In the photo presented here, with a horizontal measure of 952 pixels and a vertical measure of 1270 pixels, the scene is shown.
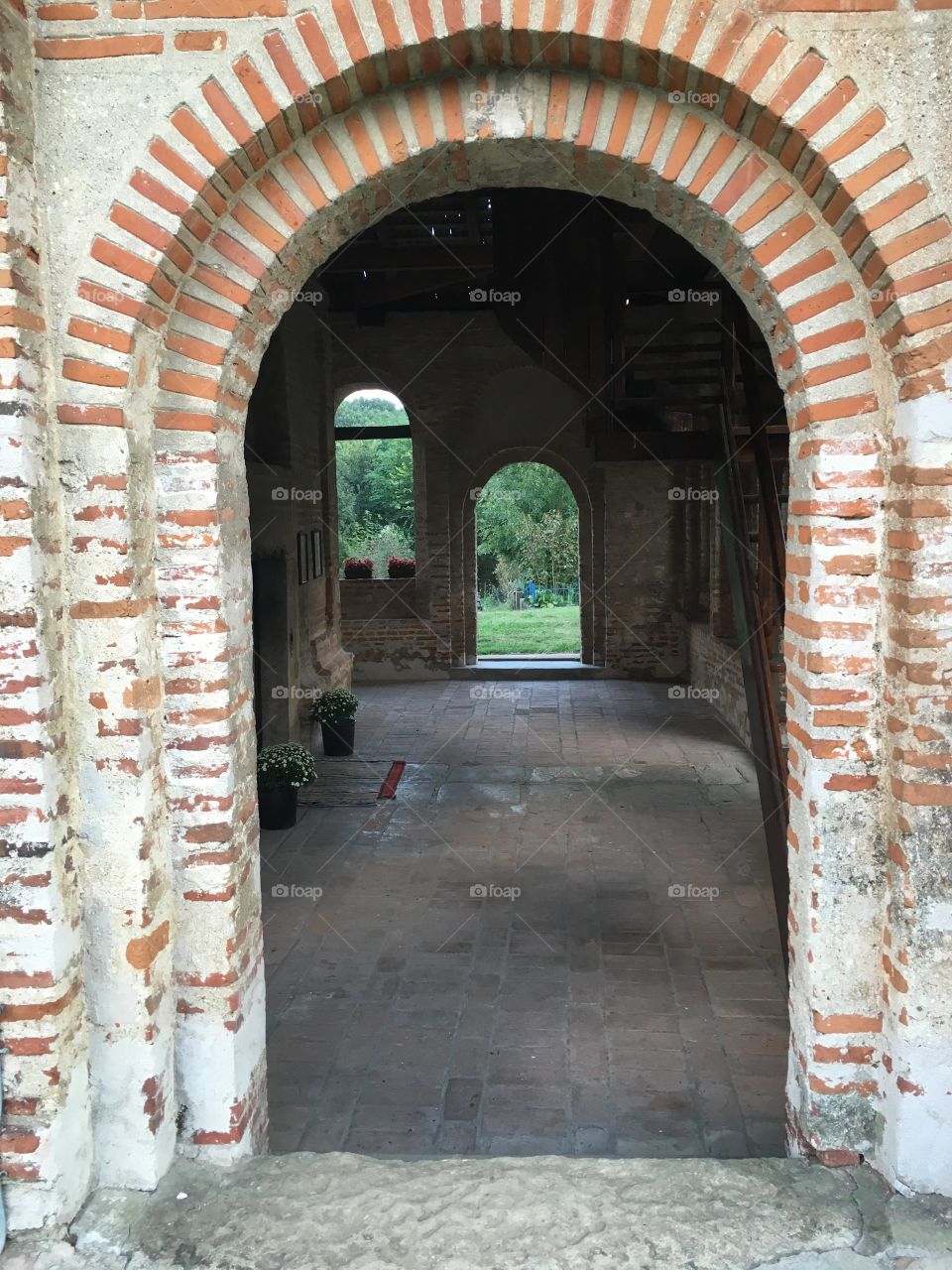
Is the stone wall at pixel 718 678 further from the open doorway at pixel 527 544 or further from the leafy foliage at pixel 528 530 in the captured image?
the leafy foliage at pixel 528 530

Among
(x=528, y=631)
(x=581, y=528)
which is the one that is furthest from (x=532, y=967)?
(x=528, y=631)

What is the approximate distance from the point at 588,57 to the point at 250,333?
1.28 m

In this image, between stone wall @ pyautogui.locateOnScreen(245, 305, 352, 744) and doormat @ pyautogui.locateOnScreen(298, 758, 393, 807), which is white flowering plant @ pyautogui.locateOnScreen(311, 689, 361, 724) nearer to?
stone wall @ pyautogui.locateOnScreen(245, 305, 352, 744)

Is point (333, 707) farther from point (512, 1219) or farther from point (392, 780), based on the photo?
point (512, 1219)

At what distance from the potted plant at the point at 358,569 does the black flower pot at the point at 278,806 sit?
24.0 ft

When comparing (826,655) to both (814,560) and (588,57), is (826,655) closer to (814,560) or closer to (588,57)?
(814,560)

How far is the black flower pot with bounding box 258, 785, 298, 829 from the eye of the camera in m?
7.23

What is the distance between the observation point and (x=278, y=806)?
7.26m

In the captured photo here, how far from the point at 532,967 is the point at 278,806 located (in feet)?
9.51

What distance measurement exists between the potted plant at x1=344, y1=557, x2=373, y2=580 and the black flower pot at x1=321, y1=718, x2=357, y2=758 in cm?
536

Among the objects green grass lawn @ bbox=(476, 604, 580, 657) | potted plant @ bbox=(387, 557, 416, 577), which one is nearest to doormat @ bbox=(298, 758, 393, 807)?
potted plant @ bbox=(387, 557, 416, 577)

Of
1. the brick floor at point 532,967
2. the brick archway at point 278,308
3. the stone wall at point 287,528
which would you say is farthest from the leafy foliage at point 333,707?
the brick archway at point 278,308

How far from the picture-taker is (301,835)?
7.15 m

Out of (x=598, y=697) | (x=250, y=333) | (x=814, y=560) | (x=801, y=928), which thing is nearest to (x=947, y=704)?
(x=814, y=560)
